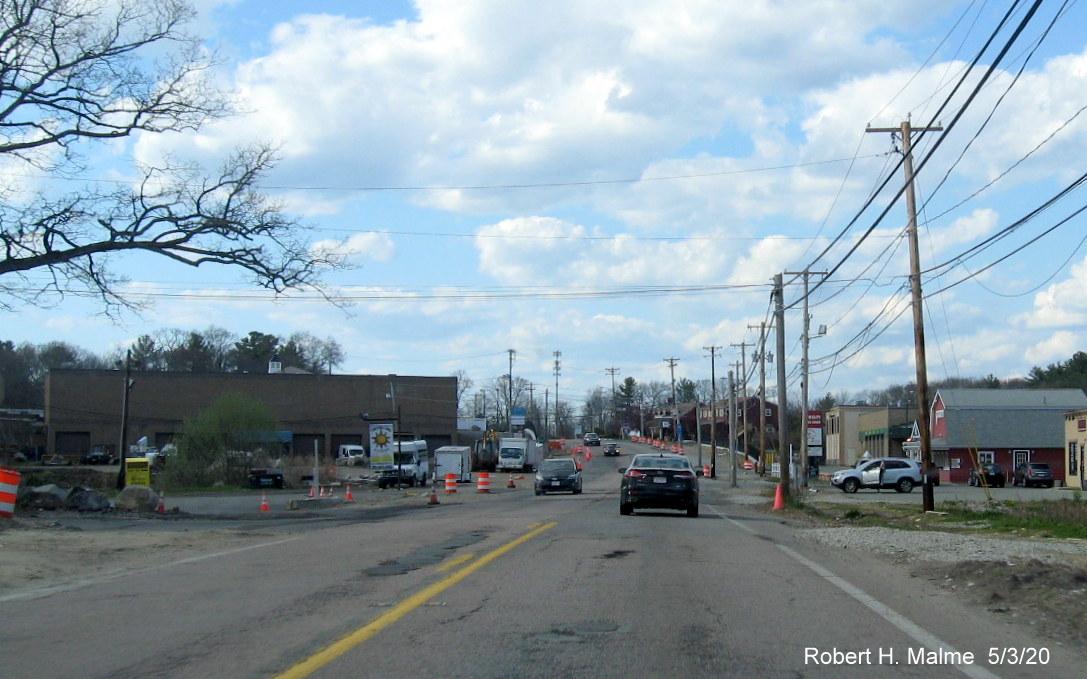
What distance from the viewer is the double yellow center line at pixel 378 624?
22.6 feet

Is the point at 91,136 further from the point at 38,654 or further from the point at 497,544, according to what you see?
the point at 38,654

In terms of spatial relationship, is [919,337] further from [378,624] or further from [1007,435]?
[1007,435]

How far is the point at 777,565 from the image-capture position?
13.5 metres

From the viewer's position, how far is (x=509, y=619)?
346 inches

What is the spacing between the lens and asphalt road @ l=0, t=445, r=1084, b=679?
712 centimetres

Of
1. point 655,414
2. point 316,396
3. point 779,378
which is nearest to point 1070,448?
point 779,378

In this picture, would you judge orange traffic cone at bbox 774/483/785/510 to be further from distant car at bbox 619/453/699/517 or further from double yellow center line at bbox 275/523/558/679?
double yellow center line at bbox 275/523/558/679

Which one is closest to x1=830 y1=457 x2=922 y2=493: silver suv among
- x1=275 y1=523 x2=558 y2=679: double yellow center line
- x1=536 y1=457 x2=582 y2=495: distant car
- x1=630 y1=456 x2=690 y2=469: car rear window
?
x1=536 y1=457 x2=582 y2=495: distant car

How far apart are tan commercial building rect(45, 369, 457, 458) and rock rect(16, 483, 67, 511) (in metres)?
63.5

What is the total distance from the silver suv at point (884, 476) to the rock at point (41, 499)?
35.8 meters

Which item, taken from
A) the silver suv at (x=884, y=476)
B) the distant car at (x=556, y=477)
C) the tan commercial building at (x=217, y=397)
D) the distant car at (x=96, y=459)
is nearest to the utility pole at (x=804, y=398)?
the silver suv at (x=884, y=476)

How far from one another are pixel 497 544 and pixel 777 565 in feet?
15.1

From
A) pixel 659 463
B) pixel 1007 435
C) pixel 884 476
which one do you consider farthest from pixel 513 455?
pixel 659 463

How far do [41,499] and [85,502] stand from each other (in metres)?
0.99
